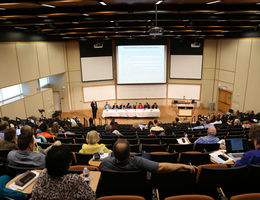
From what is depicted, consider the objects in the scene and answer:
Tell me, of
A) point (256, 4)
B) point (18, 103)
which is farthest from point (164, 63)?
point (18, 103)

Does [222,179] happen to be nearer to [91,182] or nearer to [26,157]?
[91,182]

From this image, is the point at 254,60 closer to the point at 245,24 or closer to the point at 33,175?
the point at 245,24

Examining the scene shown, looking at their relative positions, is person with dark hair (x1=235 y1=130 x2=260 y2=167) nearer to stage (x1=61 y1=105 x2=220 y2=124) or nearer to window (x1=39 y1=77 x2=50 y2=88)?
stage (x1=61 y1=105 x2=220 y2=124)

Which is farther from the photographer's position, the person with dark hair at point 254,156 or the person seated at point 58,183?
the person with dark hair at point 254,156

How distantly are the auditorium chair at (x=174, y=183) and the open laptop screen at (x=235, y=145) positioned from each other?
1903 millimetres

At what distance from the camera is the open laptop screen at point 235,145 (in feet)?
13.9

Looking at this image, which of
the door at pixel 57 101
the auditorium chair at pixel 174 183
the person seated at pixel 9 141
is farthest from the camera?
the door at pixel 57 101

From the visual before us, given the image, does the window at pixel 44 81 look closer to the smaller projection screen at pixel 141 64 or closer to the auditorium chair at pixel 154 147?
the smaller projection screen at pixel 141 64

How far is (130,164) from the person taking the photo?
264cm

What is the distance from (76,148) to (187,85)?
14203 millimetres

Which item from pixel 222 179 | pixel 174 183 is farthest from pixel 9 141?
pixel 222 179

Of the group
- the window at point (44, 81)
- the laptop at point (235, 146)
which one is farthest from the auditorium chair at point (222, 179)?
the window at point (44, 81)

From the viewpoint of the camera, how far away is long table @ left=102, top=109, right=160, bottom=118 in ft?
48.4

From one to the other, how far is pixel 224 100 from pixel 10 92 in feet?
50.9
